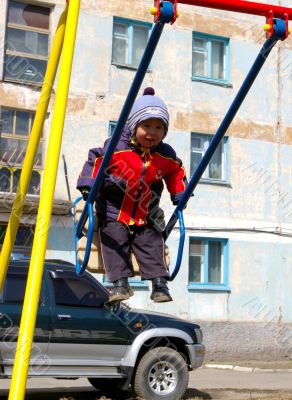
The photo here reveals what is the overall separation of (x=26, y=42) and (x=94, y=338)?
1051cm

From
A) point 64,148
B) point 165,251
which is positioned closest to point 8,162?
point 64,148

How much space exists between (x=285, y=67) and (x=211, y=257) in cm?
580

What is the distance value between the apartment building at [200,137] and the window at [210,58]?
0.09ft

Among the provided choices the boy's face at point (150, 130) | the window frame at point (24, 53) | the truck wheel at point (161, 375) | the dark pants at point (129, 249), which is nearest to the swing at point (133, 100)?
the dark pants at point (129, 249)

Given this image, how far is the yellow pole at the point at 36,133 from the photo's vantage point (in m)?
4.68

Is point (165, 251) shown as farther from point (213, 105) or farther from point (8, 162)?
point (213, 105)

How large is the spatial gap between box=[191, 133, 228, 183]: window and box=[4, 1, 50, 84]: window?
4.42 m

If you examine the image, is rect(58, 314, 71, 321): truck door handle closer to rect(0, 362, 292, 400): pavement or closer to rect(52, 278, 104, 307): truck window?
rect(52, 278, 104, 307): truck window

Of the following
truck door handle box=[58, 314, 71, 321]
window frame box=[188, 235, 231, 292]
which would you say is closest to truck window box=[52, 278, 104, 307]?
truck door handle box=[58, 314, 71, 321]

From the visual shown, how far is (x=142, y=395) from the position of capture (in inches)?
395

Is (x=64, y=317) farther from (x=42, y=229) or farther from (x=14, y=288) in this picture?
(x=42, y=229)

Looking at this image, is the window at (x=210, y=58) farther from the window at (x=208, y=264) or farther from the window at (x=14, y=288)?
the window at (x=14, y=288)

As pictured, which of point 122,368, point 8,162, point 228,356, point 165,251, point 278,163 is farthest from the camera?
point 278,163

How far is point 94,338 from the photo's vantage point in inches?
387
